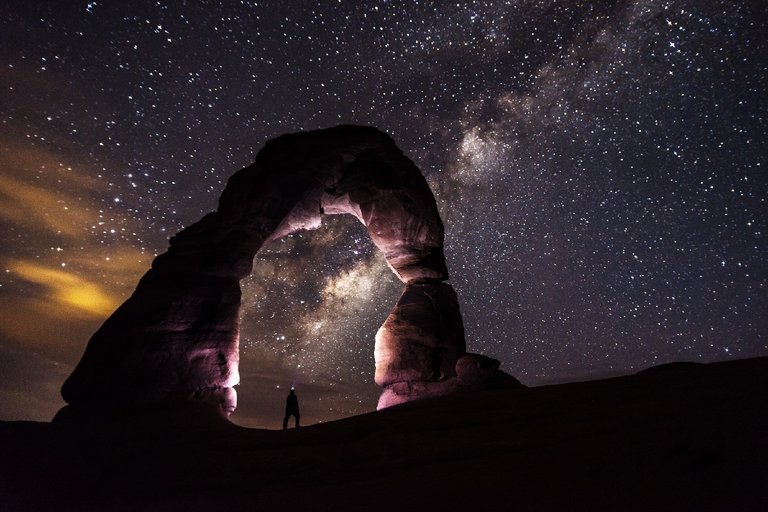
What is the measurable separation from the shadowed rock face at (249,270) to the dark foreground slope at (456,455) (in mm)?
1921

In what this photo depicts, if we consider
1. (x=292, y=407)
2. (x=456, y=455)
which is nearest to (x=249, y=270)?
(x=292, y=407)

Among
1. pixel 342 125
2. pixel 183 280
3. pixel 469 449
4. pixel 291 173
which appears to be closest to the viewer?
pixel 469 449

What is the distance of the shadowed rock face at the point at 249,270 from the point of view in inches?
484

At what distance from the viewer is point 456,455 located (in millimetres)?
5652

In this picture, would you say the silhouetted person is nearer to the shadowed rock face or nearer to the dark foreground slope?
the shadowed rock face

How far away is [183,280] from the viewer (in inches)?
540

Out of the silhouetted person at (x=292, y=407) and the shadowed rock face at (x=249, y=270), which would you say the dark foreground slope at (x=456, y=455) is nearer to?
the shadowed rock face at (x=249, y=270)

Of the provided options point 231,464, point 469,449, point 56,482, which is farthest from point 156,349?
point 469,449

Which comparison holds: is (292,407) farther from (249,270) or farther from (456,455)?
(456,455)

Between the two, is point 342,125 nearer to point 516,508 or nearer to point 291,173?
point 291,173

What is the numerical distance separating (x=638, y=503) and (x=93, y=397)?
12961 millimetres

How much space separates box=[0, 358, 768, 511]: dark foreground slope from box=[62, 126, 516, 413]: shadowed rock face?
192 cm

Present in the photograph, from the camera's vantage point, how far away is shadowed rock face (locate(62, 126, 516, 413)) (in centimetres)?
1228

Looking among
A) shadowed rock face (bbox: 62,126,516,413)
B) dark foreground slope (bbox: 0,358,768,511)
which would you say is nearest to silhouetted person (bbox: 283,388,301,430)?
shadowed rock face (bbox: 62,126,516,413)
